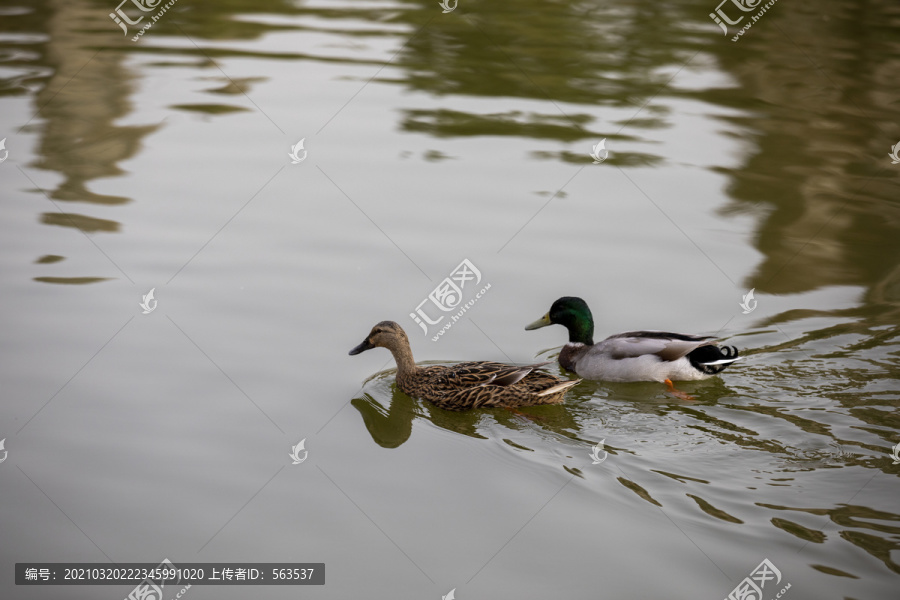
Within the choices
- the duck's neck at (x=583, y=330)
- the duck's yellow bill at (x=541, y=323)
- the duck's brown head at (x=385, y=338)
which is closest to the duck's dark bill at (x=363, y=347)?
the duck's brown head at (x=385, y=338)

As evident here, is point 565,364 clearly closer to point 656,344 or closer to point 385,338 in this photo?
point 656,344

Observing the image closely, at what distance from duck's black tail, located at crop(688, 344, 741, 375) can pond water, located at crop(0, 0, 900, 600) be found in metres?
0.14

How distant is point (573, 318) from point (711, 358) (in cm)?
114

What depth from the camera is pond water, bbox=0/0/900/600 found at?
5.52 meters

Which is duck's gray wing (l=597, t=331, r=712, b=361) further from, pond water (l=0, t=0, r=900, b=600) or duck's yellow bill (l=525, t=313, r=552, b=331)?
duck's yellow bill (l=525, t=313, r=552, b=331)

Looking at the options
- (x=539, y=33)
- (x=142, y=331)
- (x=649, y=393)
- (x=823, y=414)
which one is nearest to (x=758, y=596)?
(x=823, y=414)

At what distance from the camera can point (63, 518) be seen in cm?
566

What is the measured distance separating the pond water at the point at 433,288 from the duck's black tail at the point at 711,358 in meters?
0.14

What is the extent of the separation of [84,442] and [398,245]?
3.84 metres

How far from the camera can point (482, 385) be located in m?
7.03

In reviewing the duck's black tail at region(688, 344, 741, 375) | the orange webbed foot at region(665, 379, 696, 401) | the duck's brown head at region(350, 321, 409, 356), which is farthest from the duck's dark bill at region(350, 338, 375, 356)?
the duck's black tail at region(688, 344, 741, 375)

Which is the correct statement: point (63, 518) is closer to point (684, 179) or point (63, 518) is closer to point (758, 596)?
point (758, 596)

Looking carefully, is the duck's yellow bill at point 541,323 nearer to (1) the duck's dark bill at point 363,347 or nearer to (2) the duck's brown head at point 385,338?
(2) the duck's brown head at point 385,338

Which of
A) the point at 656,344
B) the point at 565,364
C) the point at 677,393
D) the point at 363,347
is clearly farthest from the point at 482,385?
the point at 677,393
